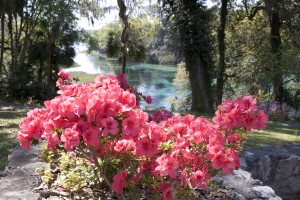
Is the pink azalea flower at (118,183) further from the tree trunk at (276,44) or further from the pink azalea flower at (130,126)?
the tree trunk at (276,44)

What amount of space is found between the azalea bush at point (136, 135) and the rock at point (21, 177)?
712 mm

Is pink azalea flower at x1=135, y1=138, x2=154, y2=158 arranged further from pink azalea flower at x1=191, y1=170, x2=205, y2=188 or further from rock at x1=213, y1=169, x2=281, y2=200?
rock at x1=213, y1=169, x2=281, y2=200

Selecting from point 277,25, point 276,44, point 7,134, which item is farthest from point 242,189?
point 277,25

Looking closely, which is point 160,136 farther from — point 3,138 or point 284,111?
point 284,111

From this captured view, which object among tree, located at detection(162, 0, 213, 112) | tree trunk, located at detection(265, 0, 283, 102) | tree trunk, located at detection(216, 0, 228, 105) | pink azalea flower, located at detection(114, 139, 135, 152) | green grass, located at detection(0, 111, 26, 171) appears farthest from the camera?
tree trunk, located at detection(216, 0, 228, 105)

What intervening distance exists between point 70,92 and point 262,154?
15.7ft

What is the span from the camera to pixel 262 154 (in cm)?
656

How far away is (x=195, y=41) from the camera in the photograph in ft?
46.6

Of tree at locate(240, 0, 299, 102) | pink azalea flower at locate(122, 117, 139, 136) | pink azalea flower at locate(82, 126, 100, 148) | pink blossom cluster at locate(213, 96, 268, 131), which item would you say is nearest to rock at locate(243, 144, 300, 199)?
pink blossom cluster at locate(213, 96, 268, 131)

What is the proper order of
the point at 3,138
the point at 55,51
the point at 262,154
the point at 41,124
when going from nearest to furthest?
the point at 41,124, the point at 3,138, the point at 262,154, the point at 55,51

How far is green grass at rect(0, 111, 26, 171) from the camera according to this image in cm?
498

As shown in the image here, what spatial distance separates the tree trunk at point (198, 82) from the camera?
47.9 ft

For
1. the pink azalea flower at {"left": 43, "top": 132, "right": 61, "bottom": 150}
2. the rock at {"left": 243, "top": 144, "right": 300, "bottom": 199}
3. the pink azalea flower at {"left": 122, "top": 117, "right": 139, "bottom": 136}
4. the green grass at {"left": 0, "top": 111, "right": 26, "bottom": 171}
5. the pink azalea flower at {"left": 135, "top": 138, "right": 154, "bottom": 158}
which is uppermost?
the pink azalea flower at {"left": 122, "top": 117, "right": 139, "bottom": 136}

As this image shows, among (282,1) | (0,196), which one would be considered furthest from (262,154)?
(282,1)
